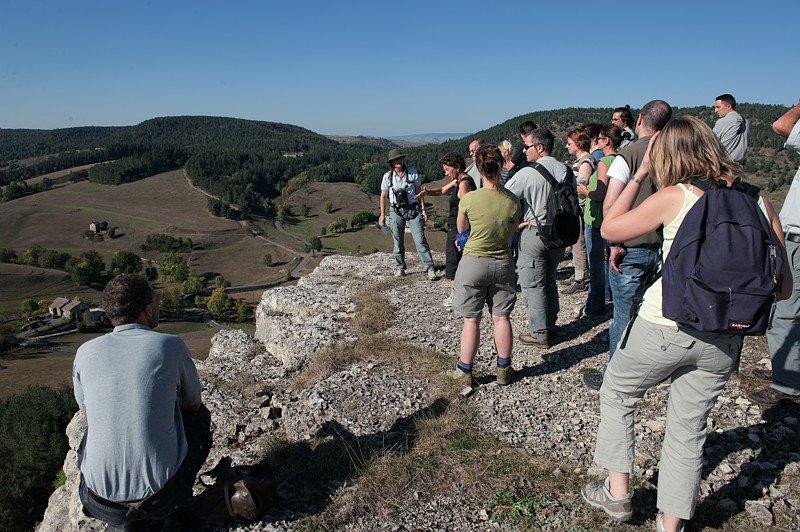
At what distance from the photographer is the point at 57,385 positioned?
40531 millimetres

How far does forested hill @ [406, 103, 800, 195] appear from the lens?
4715 centimetres

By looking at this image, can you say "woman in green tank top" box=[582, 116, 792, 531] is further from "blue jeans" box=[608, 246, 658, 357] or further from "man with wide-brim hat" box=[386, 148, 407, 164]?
"man with wide-brim hat" box=[386, 148, 407, 164]

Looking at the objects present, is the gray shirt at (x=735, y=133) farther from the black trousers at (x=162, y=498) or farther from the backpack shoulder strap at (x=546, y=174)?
the black trousers at (x=162, y=498)

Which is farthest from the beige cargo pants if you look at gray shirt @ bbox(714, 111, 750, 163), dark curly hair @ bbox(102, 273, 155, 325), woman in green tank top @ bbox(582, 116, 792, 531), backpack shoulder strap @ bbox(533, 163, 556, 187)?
gray shirt @ bbox(714, 111, 750, 163)

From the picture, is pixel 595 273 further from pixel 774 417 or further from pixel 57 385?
pixel 57 385

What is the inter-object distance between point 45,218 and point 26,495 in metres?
107

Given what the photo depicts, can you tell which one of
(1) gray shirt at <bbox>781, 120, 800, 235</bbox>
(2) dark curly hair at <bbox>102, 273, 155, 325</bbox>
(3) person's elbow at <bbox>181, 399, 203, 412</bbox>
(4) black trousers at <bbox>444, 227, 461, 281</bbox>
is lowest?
(3) person's elbow at <bbox>181, 399, 203, 412</bbox>

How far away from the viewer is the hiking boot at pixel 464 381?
569 centimetres

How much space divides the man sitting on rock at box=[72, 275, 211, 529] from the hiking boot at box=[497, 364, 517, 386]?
3692 millimetres

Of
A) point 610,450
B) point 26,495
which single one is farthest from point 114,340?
point 26,495

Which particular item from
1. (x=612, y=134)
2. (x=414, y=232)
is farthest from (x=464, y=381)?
(x=414, y=232)

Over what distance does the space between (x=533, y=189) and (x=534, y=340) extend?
7.26ft

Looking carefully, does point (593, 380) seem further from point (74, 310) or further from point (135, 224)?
point (135, 224)

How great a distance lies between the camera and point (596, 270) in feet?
24.8
